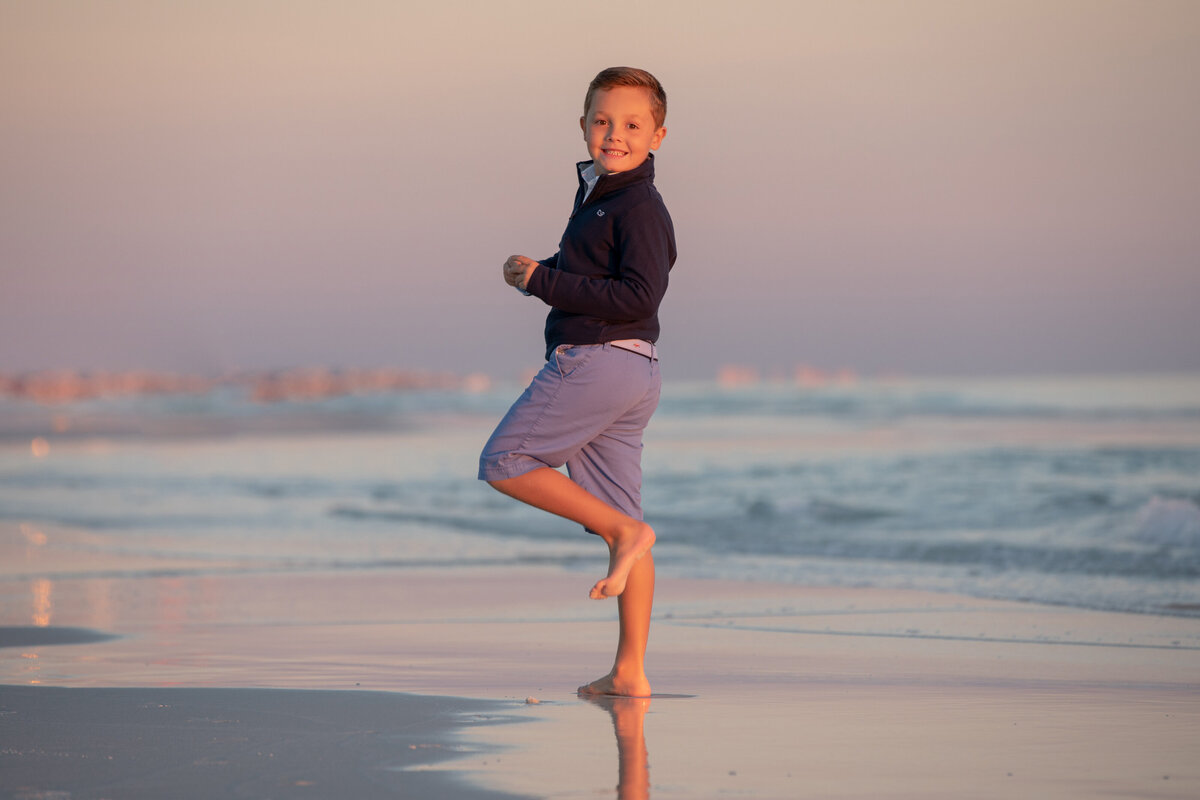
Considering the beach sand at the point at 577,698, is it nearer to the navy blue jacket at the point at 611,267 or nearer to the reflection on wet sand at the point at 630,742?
the reflection on wet sand at the point at 630,742

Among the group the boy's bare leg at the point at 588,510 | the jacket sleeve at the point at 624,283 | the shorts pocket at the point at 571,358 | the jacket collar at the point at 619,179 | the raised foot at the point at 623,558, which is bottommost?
the raised foot at the point at 623,558

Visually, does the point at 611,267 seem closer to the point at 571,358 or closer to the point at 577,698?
the point at 571,358

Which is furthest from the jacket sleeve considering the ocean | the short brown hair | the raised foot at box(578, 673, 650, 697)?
the ocean

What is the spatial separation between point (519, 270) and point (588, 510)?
663mm

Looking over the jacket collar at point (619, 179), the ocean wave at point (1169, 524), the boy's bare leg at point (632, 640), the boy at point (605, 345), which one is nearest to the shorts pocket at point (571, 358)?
the boy at point (605, 345)

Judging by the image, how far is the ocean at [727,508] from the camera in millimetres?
7348

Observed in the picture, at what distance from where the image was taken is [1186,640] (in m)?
4.97

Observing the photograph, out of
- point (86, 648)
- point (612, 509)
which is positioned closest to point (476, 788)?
point (612, 509)

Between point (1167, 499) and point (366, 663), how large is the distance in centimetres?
656

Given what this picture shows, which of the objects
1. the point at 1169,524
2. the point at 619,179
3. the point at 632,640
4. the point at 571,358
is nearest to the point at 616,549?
the point at 632,640

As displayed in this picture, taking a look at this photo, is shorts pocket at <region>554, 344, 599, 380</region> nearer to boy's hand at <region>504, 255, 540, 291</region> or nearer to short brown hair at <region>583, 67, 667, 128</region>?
boy's hand at <region>504, 255, 540, 291</region>

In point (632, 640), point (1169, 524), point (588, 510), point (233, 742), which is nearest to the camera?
point (233, 742)

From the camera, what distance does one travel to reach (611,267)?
3773mm

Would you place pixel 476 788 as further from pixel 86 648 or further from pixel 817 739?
pixel 86 648
